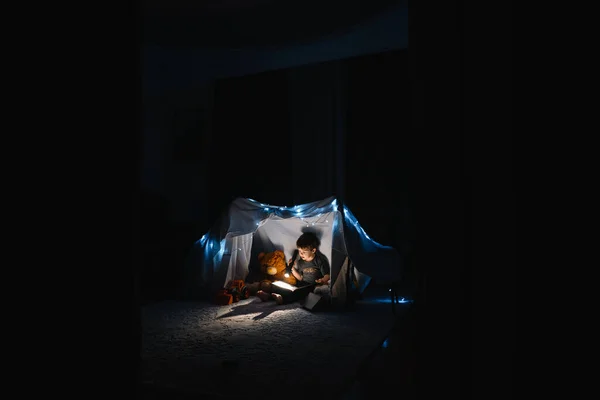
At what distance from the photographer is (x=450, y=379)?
1.40m

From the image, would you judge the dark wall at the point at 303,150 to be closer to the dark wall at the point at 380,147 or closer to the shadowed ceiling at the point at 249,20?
the dark wall at the point at 380,147

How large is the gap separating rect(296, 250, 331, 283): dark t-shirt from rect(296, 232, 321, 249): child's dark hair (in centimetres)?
14

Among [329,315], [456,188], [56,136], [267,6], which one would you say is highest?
[267,6]

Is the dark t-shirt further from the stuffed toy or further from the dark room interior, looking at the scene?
the dark room interior

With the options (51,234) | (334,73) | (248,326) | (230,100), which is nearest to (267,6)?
(334,73)

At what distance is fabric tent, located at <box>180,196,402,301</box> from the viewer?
4164mm

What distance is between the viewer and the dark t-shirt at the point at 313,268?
4.65 metres

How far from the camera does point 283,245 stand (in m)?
5.20

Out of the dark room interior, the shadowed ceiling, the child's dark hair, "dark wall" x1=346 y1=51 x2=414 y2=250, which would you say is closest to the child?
the child's dark hair

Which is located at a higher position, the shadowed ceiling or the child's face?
the shadowed ceiling

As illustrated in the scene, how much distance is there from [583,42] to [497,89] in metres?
0.24

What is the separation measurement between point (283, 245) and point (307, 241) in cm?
63

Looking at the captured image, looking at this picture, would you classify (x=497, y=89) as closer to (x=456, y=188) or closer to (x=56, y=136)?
(x=456, y=188)

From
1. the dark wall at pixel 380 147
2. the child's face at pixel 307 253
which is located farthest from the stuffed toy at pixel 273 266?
the dark wall at pixel 380 147
